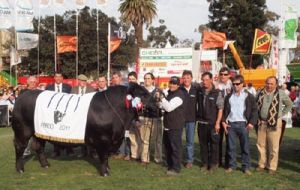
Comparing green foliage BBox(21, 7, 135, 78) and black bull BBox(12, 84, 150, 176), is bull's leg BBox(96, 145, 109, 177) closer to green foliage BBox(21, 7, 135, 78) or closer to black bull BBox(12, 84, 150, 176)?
black bull BBox(12, 84, 150, 176)

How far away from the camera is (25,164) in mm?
9969

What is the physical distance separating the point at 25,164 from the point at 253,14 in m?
46.0

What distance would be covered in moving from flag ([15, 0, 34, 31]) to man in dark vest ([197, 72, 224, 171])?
82.2 ft

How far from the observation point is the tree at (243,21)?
5160 cm

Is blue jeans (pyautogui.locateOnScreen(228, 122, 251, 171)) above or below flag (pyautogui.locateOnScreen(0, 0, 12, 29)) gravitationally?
below

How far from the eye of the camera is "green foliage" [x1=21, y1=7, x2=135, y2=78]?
51.2 meters

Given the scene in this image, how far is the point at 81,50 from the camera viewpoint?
5128 cm

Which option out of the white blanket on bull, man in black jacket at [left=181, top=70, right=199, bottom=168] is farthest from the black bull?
man in black jacket at [left=181, top=70, right=199, bottom=168]

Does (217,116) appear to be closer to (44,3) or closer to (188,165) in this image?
(188,165)

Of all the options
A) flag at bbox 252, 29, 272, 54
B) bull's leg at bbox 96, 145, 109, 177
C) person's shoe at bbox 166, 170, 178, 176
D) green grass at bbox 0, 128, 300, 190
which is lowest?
green grass at bbox 0, 128, 300, 190

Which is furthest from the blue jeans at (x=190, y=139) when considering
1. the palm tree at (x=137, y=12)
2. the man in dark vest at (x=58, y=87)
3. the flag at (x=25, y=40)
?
the palm tree at (x=137, y=12)

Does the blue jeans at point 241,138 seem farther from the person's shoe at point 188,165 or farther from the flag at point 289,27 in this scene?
the flag at point 289,27

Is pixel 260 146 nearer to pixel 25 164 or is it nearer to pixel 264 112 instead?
pixel 264 112

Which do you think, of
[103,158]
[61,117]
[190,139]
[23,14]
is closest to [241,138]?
[190,139]
